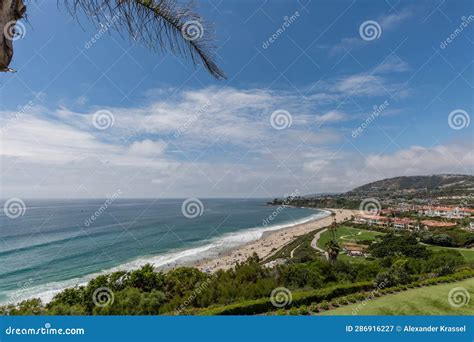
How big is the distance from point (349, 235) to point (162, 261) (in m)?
25.7

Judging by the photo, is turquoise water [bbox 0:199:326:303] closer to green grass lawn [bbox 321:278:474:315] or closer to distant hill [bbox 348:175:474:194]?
green grass lawn [bbox 321:278:474:315]

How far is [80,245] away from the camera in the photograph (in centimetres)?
3678

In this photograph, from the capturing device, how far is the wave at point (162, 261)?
881 inches

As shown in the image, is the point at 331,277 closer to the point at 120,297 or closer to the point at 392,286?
the point at 392,286

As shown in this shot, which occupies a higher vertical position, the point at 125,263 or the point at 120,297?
the point at 125,263

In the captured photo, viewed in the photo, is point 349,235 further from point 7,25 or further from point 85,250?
point 7,25

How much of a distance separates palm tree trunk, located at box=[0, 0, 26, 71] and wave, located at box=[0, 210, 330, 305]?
20.8m

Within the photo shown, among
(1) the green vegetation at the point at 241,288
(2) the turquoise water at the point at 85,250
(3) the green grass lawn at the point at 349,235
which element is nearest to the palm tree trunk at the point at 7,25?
(1) the green vegetation at the point at 241,288

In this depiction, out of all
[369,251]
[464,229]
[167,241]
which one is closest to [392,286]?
[369,251]

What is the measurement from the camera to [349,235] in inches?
1613

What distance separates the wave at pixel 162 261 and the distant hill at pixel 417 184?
43203 mm

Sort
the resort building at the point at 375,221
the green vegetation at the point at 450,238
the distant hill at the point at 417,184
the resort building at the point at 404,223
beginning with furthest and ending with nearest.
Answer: the distant hill at the point at 417,184 < the resort building at the point at 375,221 < the resort building at the point at 404,223 < the green vegetation at the point at 450,238

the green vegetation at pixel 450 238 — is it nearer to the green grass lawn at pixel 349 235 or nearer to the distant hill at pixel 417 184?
the green grass lawn at pixel 349 235

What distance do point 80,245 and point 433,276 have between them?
122 ft
